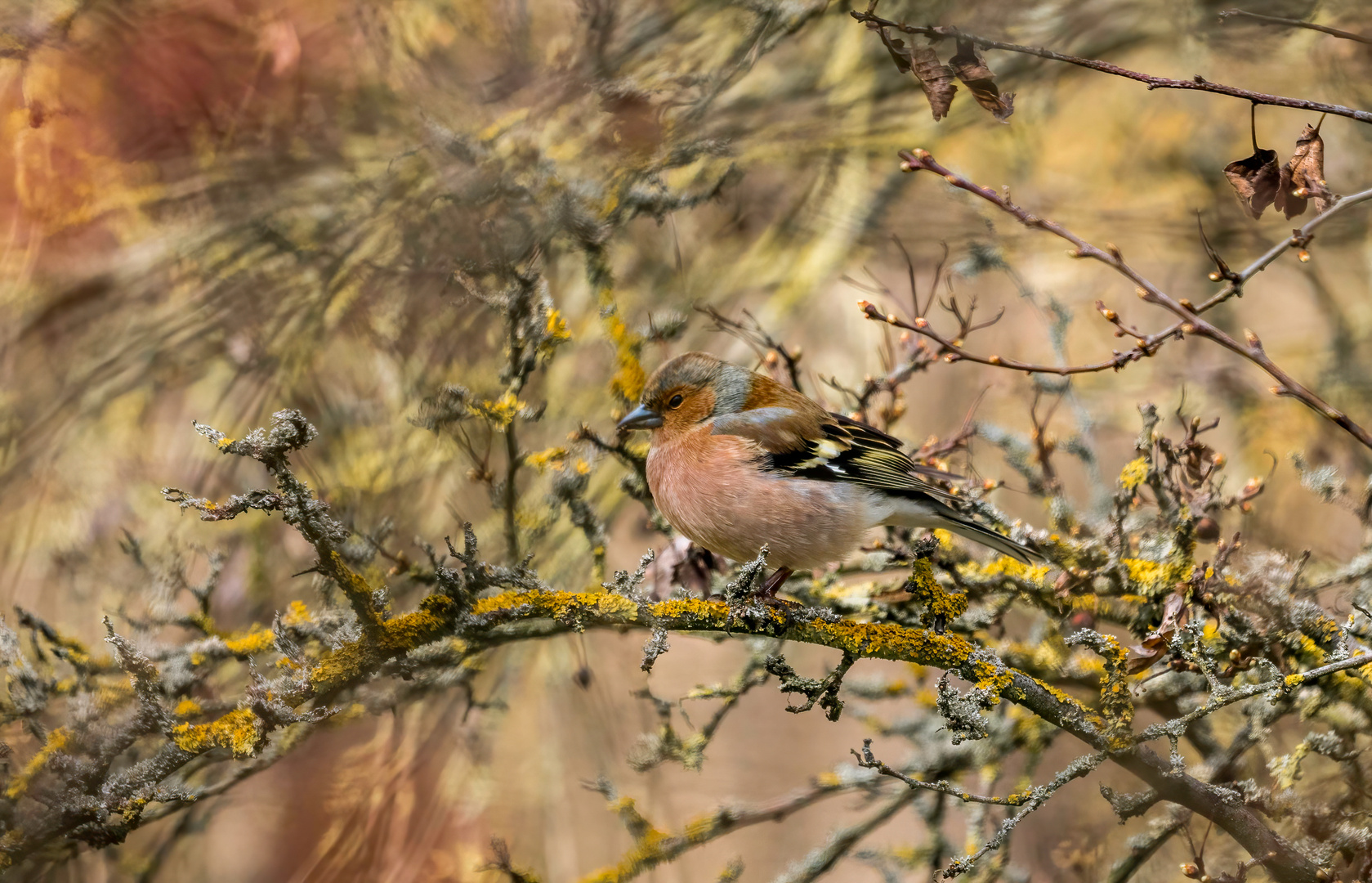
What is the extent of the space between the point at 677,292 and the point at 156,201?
279cm

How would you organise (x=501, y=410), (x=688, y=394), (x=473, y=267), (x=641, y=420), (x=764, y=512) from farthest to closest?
1. (x=688, y=394)
2. (x=641, y=420)
3. (x=473, y=267)
4. (x=764, y=512)
5. (x=501, y=410)

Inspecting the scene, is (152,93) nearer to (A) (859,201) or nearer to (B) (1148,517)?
(A) (859,201)

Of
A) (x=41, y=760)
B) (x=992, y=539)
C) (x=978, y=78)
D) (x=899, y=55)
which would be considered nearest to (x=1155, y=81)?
(x=978, y=78)

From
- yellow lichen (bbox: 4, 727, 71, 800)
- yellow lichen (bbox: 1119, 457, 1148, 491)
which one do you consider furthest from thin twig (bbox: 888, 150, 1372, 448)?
yellow lichen (bbox: 4, 727, 71, 800)

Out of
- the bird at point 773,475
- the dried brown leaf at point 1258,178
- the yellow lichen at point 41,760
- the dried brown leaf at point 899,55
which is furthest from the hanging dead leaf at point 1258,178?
the yellow lichen at point 41,760

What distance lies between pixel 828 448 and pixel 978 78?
1.70 metres

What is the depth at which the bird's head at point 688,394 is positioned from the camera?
14.4ft

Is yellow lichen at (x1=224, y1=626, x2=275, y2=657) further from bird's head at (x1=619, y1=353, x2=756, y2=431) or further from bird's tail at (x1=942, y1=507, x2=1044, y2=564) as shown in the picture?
bird's tail at (x1=942, y1=507, x2=1044, y2=564)

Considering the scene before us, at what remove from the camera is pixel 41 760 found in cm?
312

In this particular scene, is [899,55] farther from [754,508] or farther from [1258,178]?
[754,508]

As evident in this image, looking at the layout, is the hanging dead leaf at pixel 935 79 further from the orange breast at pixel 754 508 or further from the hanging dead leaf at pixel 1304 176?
the orange breast at pixel 754 508

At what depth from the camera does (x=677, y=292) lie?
6.09 metres

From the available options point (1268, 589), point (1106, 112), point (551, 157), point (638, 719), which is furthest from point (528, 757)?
point (1106, 112)

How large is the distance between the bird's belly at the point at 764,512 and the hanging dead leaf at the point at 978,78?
1.56m
